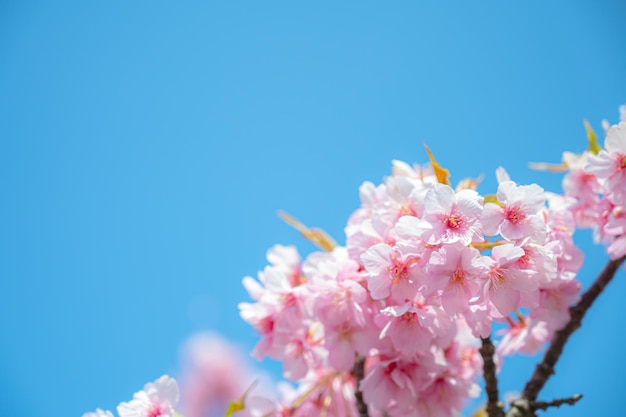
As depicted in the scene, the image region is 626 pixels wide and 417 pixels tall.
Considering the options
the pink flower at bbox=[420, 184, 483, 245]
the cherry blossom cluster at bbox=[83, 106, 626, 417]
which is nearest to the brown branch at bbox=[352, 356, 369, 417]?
the cherry blossom cluster at bbox=[83, 106, 626, 417]

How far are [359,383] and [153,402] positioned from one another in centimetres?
55

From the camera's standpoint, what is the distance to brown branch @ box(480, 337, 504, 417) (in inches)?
48.4

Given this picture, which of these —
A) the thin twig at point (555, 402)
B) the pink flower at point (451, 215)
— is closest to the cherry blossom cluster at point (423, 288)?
the pink flower at point (451, 215)

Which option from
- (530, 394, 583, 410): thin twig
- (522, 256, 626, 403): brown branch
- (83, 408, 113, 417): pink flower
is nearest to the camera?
(83, 408, 113, 417): pink flower

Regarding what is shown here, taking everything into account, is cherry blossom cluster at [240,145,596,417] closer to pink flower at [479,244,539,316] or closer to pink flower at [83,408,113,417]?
pink flower at [479,244,539,316]

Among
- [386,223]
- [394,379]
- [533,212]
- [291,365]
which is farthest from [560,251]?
[291,365]

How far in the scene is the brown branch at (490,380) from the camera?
4.03 feet

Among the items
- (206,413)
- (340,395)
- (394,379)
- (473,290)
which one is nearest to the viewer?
(473,290)

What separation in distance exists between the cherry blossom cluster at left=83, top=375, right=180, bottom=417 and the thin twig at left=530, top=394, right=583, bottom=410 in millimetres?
889

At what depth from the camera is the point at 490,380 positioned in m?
1.24

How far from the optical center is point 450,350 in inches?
53.5

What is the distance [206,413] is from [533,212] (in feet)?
17.8

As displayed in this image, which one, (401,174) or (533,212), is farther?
(401,174)

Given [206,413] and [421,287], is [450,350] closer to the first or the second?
[421,287]
